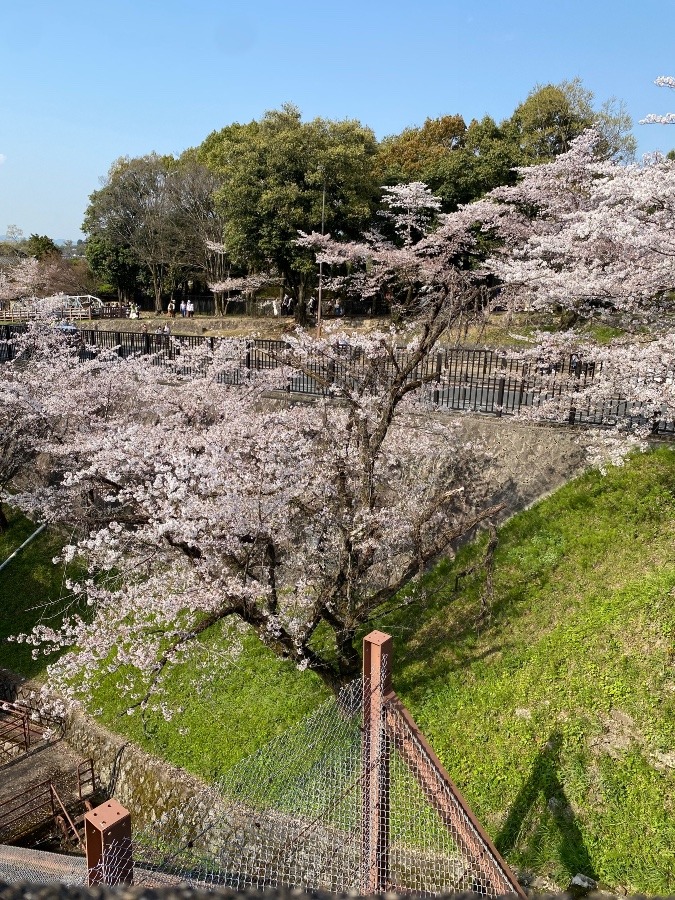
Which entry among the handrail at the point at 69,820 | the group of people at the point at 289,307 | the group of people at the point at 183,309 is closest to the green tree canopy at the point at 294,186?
the group of people at the point at 289,307

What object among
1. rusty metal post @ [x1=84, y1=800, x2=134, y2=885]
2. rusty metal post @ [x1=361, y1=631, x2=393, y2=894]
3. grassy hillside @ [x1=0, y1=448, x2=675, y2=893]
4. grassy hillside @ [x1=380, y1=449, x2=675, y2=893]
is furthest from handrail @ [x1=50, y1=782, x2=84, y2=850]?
rusty metal post @ [x1=84, y1=800, x2=134, y2=885]

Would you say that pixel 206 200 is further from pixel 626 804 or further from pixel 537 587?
pixel 626 804

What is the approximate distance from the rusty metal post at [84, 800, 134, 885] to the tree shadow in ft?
17.5

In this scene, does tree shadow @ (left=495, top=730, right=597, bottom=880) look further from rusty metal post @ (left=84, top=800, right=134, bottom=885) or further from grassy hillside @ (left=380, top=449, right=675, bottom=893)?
rusty metal post @ (left=84, top=800, right=134, bottom=885)

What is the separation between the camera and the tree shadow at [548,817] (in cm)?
677

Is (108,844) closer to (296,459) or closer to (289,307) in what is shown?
(296,459)

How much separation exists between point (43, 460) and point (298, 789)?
14249mm

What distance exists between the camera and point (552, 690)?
332 inches

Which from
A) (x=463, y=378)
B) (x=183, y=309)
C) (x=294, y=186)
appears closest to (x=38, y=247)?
(x=183, y=309)

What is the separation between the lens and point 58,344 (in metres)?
17.6

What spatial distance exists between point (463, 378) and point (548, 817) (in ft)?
32.4

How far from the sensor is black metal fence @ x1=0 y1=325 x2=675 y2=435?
11711mm

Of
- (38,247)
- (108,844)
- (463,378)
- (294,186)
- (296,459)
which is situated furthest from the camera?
(38,247)

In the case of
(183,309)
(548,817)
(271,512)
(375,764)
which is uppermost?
(183,309)
